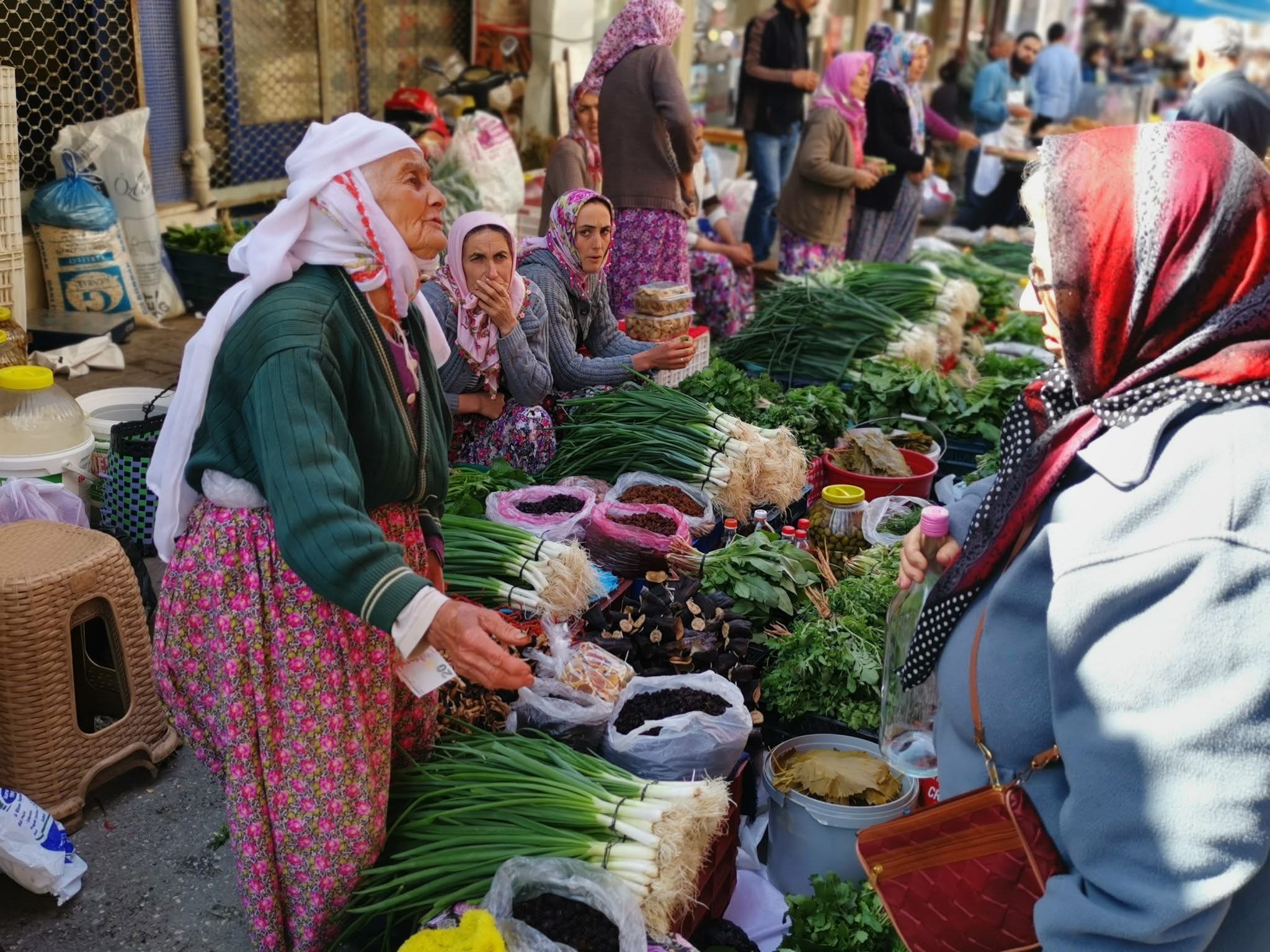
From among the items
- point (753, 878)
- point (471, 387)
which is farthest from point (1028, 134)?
point (753, 878)

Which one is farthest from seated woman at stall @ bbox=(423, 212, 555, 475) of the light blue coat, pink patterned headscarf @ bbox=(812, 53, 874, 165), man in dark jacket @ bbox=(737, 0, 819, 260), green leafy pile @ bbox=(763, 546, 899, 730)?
man in dark jacket @ bbox=(737, 0, 819, 260)

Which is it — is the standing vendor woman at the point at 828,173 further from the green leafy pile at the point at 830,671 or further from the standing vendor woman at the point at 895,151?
the green leafy pile at the point at 830,671

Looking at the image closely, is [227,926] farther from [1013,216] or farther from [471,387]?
[1013,216]

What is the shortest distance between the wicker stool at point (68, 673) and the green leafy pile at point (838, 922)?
187 centimetres

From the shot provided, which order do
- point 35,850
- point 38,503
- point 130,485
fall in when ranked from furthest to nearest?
point 130,485
point 38,503
point 35,850

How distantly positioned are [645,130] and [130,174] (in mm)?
2833

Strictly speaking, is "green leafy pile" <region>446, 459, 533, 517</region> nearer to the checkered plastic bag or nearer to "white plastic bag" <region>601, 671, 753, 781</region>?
the checkered plastic bag

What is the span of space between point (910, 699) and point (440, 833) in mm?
1043

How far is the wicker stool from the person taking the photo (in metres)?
2.79

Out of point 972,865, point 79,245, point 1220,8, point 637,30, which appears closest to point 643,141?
point 637,30

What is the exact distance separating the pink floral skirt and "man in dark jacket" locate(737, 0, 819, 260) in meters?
7.03

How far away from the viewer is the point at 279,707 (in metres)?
2.19

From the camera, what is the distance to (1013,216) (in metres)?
11.6

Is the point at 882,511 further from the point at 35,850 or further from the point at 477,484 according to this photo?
the point at 35,850
